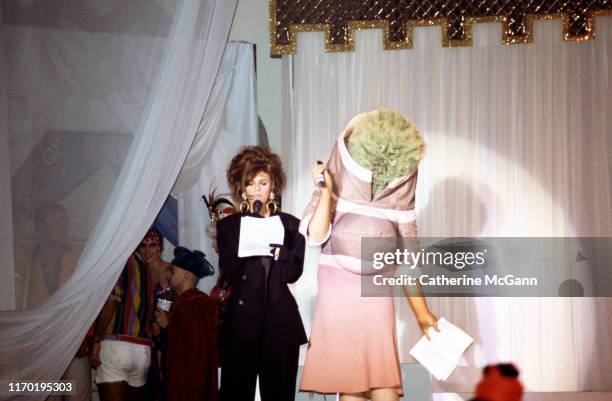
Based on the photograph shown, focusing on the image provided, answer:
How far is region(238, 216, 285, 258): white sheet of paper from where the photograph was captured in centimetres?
364

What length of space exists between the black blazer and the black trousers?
0.04m

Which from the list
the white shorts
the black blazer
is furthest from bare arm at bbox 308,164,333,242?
the white shorts

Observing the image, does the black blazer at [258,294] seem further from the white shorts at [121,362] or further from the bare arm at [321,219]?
the white shorts at [121,362]

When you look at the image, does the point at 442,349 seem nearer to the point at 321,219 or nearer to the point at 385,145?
the point at 321,219

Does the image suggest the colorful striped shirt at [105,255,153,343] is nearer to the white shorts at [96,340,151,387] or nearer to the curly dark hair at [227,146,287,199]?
the white shorts at [96,340,151,387]

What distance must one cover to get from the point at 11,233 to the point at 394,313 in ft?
6.36

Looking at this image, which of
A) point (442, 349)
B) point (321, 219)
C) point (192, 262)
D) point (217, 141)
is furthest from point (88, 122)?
point (442, 349)

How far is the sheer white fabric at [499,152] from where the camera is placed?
3908 mm

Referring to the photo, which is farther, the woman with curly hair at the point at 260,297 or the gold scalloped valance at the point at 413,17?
the gold scalloped valance at the point at 413,17

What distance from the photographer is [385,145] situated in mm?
3896

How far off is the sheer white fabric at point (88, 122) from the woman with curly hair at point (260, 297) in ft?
1.42

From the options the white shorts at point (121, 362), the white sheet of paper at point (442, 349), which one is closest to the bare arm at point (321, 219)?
the white sheet of paper at point (442, 349)

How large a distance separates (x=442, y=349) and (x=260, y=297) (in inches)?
39.6

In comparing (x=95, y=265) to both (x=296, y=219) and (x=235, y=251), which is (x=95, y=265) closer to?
(x=235, y=251)
